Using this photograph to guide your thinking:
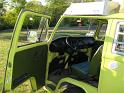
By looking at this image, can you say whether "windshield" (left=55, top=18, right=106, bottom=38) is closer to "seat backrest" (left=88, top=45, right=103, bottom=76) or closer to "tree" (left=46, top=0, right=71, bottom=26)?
"tree" (left=46, top=0, right=71, bottom=26)

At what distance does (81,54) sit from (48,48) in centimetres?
114

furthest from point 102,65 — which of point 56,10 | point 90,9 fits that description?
point 56,10

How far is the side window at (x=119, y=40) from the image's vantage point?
161 inches

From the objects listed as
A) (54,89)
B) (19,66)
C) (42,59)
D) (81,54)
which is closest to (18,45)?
(19,66)

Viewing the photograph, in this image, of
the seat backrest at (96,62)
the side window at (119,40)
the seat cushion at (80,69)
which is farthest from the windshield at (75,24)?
the side window at (119,40)

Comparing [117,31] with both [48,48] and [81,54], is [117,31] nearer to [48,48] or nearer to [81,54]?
[48,48]

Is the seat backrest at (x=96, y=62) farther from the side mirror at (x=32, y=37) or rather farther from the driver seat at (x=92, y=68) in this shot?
the side mirror at (x=32, y=37)

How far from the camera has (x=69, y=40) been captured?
6.04 m

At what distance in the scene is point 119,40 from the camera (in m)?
4.12

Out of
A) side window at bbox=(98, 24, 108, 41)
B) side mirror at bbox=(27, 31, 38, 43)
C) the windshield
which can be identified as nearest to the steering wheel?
the windshield

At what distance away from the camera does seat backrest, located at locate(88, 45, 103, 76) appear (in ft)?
15.1

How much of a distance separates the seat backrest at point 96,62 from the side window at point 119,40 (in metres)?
0.49

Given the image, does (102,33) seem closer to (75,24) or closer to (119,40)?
(75,24)

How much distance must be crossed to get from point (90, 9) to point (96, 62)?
0.91 m
